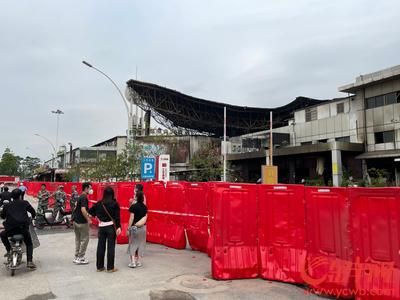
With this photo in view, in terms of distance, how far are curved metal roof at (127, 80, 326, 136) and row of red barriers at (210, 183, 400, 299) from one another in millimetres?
59233

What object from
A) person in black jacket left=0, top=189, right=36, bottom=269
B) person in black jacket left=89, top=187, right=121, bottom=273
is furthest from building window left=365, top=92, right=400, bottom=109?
person in black jacket left=0, top=189, right=36, bottom=269

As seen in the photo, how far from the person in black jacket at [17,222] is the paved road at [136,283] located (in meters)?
0.51

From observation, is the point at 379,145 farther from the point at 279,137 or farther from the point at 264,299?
the point at 264,299

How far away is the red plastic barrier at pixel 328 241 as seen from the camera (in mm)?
6641

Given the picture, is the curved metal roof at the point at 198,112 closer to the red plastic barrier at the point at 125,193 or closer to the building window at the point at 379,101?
the building window at the point at 379,101

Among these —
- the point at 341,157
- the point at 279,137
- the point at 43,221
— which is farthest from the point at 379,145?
the point at 43,221

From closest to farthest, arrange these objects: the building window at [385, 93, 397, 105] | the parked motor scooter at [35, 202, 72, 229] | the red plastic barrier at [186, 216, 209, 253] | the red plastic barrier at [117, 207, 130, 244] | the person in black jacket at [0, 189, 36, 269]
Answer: the person in black jacket at [0, 189, 36, 269]
the red plastic barrier at [186, 216, 209, 253]
the red plastic barrier at [117, 207, 130, 244]
the parked motor scooter at [35, 202, 72, 229]
the building window at [385, 93, 397, 105]

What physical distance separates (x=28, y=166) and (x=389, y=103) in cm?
14725

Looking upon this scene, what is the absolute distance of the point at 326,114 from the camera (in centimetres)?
4638

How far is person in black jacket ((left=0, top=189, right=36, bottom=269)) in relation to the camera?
8.61 meters

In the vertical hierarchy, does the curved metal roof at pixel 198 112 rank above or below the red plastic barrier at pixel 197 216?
above

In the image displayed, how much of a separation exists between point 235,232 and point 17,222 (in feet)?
14.9

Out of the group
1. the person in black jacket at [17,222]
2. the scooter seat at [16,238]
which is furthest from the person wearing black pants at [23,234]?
the scooter seat at [16,238]

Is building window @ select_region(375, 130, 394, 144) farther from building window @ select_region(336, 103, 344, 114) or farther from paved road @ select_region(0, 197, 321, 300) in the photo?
paved road @ select_region(0, 197, 321, 300)
